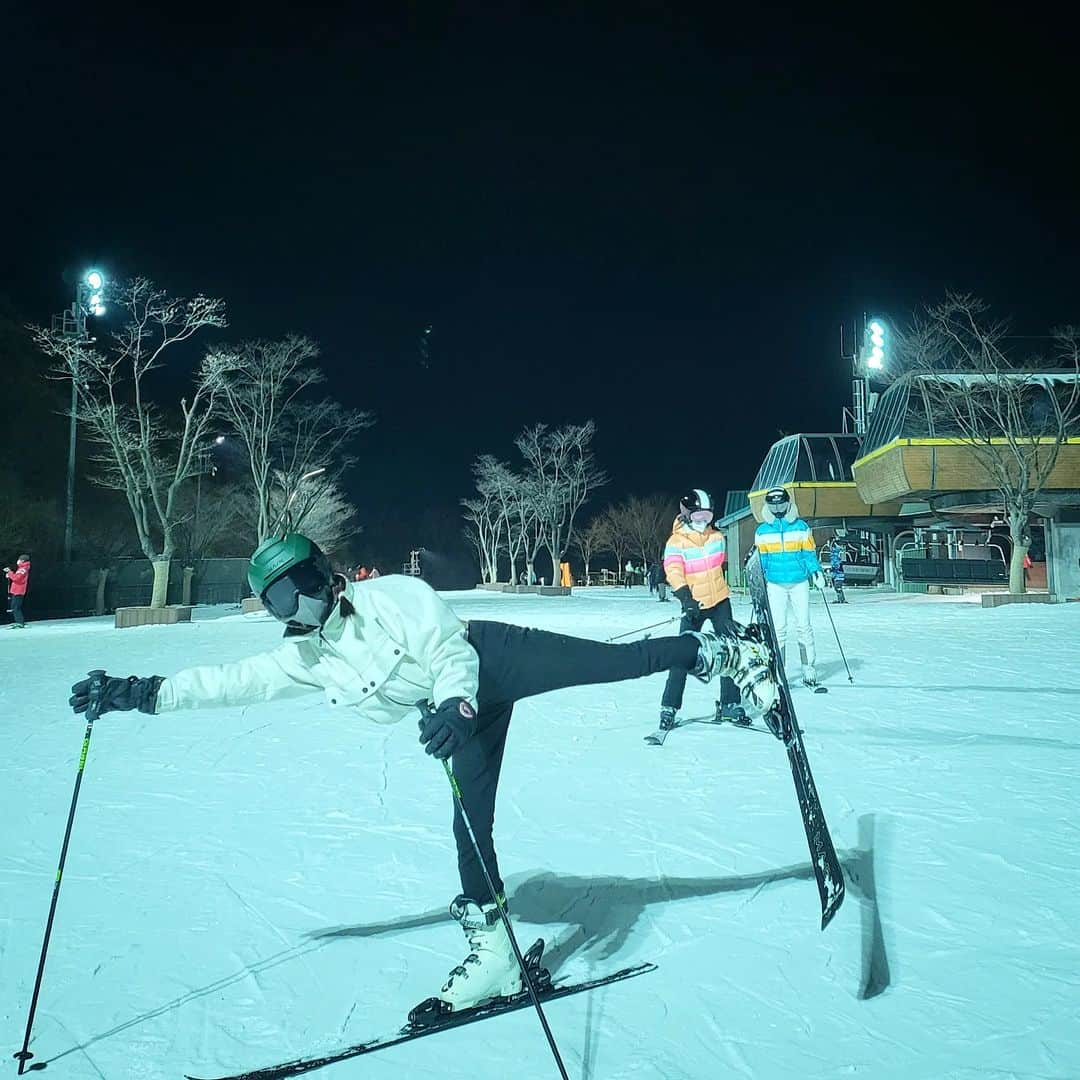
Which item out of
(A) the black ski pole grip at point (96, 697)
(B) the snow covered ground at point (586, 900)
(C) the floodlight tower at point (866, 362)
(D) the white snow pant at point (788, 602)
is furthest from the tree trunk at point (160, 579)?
(C) the floodlight tower at point (866, 362)

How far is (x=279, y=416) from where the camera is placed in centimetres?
3164

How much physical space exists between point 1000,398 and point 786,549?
67.2 feet

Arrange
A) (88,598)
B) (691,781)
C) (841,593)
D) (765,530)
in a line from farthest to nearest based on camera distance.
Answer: (88,598), (841,593), (765,530), (691,781)

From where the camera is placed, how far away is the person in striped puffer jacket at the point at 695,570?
255 inches

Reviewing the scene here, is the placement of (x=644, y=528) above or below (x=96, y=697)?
above

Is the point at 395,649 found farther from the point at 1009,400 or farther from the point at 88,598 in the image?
the point at 88,598

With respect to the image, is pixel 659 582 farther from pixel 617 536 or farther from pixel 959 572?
pixel 617 536

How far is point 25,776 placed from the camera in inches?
221

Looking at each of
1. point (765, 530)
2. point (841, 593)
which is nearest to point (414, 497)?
point (841, 593)

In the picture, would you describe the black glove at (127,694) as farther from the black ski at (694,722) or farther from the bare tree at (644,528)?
the bare tree at (644,528)

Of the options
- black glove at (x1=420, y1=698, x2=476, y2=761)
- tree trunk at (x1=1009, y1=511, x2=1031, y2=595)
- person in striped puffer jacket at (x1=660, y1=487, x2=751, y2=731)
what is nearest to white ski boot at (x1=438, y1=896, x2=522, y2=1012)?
black glove at (x1=420, y1=698, x2=476, y2=761)

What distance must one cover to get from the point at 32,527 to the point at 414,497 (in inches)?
Answer: 2814

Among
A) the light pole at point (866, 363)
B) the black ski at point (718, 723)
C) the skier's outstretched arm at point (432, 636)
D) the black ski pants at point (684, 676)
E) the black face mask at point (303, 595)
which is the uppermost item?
the light pole at point (866, 363)

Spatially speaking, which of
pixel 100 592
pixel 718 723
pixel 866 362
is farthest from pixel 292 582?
pixel 866 362
